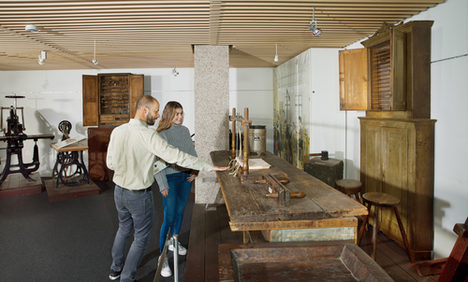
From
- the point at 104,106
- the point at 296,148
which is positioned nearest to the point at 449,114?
the point at 296,148

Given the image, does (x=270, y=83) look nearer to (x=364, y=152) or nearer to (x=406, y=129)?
(x=364, y=152)

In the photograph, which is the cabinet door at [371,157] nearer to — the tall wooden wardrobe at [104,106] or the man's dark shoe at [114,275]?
the man's dark shoe at [114,275]

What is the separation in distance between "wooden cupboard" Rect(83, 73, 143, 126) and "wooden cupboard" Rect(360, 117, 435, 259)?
604cm

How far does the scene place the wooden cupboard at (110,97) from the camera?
320 inches

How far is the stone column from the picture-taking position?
17.6 feet

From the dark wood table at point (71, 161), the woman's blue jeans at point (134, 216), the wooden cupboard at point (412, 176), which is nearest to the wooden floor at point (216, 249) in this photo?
the wooden cupboard at point (412, 176)

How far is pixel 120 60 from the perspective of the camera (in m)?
7.15

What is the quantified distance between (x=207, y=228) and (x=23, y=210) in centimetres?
355

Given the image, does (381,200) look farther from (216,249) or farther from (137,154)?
(137,154)

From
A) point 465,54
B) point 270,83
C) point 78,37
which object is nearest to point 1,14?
point 78,37

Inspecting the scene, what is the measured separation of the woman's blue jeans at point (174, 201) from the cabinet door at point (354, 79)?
8.25ft

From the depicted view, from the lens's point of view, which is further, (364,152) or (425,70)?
(364,152)

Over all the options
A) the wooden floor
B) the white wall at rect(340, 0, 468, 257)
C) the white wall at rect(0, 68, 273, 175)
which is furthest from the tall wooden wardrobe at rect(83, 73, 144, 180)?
the white wall at rect(340, 0, 468, 257)

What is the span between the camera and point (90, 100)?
8195 mm
